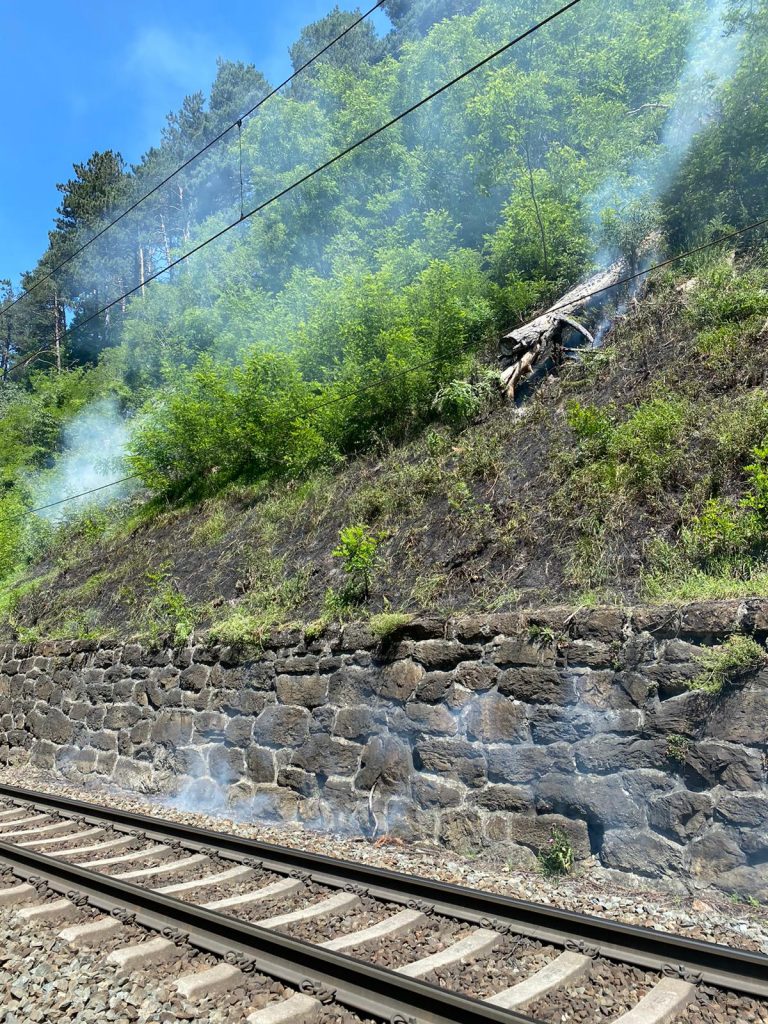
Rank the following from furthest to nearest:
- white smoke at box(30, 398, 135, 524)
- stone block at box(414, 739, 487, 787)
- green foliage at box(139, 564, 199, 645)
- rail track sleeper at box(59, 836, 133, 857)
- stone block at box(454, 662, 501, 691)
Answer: white smoke at box(30, 398, 135, 524) < green foliage at box(139, 564, 199, 645) < rail track sleeper at box(59, 836, 133, 857) < stone block at box(454, 662, 501, 691) < stone block at box(414, 739, 487, 787)

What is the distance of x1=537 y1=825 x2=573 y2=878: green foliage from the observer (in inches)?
204

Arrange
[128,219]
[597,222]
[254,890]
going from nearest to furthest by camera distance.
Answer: [254,890] < [597,222] < [128,219]

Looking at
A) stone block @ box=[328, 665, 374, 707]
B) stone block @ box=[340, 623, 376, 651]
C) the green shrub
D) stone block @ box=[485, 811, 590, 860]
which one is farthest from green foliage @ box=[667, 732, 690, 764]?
the green shrub

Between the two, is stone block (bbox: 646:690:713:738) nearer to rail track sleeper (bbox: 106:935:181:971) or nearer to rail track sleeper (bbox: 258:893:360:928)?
rail track sleeper (bbox: 258:893:360:928)

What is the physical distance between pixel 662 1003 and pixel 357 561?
4927mm

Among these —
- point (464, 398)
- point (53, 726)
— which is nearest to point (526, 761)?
point (464, 398)

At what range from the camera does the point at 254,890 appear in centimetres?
505

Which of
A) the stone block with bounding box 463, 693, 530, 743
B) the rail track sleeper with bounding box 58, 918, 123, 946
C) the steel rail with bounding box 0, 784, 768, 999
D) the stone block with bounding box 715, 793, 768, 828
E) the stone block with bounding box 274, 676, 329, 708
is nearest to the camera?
the steel rail with bounding box 0, 784, 768, 999

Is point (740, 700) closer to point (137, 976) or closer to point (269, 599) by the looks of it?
point (137, 976)

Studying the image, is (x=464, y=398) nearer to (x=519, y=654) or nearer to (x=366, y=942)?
(x=519, y=654)

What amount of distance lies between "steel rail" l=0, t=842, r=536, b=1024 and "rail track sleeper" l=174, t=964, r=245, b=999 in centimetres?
12

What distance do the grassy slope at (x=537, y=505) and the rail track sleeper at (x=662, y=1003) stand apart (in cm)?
260

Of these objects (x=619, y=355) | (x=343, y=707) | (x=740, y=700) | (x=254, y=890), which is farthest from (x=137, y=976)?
(x=619, y=355)

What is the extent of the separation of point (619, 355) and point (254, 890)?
7400mm
